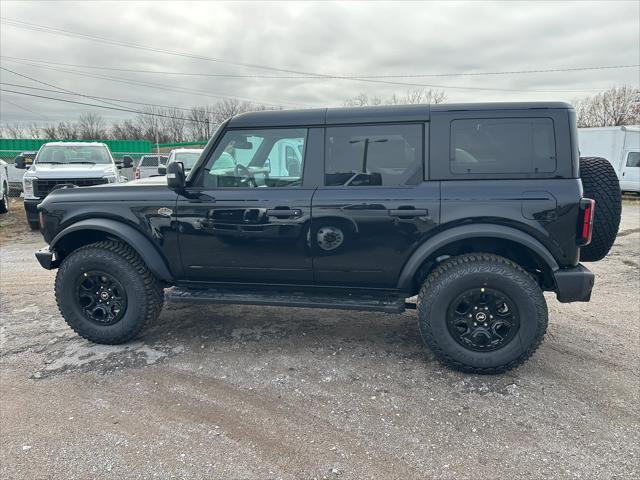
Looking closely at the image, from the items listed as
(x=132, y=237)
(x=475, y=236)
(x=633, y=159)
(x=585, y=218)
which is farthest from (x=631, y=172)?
(x=132, y=237)

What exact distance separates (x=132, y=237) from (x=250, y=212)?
1059 mm

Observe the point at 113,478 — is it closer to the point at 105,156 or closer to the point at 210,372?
the point at 210,372

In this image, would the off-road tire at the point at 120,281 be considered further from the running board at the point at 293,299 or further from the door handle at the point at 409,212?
the door handle at the point at 409,212

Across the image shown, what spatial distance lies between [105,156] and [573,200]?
10.1 metres

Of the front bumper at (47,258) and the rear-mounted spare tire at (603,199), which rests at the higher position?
the rear-mounted spare tire at (603,199)

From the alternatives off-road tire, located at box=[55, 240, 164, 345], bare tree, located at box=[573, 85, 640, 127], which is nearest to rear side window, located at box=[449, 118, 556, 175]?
off-road tire, located at box=[55, 240, 164, 345]

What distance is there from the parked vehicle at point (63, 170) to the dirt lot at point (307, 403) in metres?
5.31

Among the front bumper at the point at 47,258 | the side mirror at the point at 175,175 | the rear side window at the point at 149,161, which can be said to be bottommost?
the front bumper at the point at 47,258

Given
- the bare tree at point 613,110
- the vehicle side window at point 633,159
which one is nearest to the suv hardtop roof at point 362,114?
the vehicle side window at point 633,159

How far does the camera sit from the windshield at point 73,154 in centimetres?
953

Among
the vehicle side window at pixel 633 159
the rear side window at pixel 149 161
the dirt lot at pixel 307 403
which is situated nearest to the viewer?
the dirt lot at pixel 307 403

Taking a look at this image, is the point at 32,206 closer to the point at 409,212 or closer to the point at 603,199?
the point at 409,212

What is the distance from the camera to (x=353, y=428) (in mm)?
2613

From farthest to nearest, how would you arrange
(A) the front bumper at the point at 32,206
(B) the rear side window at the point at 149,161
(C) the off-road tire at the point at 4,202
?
(B) the rear side window at the point at 149,161
(C) the off-road tire at the point at 4,202
(A) the front bumper at the point at 32,206
